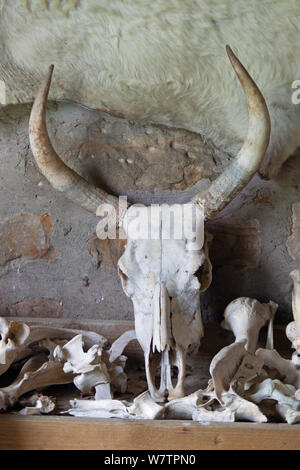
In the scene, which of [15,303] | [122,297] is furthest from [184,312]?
[15,303]

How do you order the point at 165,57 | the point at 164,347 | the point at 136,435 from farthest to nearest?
the point at 165,57, the point at 164,347, the point at 136,435

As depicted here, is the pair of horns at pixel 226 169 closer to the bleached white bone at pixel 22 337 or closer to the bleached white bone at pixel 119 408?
the bleached white bone at pixel 22 337

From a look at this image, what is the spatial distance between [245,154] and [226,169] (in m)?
0.06

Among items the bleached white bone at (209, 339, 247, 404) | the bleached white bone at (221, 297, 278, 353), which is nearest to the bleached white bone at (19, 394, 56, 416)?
the bleached white bone at (209, 339, 247, 404)

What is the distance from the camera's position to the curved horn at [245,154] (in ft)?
4.40

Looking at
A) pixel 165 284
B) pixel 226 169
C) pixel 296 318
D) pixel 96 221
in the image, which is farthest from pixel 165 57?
pixel 296 318

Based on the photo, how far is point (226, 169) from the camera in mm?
1423

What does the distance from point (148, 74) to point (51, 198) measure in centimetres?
44

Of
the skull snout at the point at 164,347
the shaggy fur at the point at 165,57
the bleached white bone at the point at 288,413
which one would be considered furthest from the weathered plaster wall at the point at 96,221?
the bleached white bone at the point at 288,413

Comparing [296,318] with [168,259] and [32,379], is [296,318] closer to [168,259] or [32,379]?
[168,259]

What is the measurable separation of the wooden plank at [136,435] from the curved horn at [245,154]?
53 cm

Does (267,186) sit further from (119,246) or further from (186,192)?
(119,246)

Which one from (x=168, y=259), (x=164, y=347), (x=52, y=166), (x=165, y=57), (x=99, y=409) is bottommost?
(x=99, y=409)

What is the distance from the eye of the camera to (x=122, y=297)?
1.64 meters
